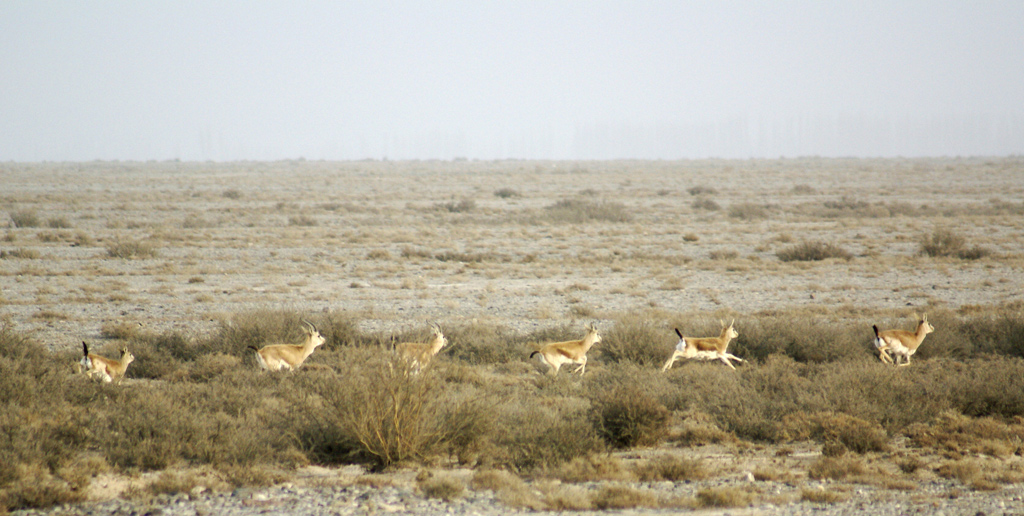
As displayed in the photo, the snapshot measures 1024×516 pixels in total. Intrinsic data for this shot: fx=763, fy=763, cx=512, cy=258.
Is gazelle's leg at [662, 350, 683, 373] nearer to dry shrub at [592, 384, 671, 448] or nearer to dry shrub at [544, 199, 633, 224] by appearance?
dry shrub at [592, 384, 671, 448]

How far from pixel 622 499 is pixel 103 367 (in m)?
6.48

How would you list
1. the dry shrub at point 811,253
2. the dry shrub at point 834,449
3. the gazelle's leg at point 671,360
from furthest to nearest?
1. the dry shrub at point 811,253
2. the gazelle's leg at point 671,360
3. the dry shrub at point 834,449

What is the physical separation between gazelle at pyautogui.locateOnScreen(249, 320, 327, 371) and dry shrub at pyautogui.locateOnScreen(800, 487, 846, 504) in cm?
628

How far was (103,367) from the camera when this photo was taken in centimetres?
905

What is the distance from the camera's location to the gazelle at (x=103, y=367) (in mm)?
8828

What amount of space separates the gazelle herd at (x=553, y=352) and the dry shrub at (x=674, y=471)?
2.78 metres

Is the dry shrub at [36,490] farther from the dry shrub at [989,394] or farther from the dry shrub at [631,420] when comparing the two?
the dry shrub at [989,394]

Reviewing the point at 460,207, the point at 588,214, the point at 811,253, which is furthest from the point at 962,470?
the point at 460,207

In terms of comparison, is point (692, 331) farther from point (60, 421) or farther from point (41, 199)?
point (41, 199)

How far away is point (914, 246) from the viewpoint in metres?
27.1

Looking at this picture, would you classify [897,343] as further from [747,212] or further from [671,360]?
[747,212]

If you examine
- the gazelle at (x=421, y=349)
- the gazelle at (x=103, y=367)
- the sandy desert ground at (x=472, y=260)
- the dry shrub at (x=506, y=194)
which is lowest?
the sandy desert ground at (x=472, y=260)

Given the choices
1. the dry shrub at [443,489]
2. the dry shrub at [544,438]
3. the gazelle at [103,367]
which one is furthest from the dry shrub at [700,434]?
the gazelle at [103,367]

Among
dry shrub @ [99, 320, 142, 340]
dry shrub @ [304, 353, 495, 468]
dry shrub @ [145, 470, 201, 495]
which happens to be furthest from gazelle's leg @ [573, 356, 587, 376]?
dry shrub @ [99, 320, 142, 340]
